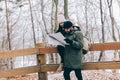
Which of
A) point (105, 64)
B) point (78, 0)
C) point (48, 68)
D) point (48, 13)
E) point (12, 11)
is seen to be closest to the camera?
point (105, 64)

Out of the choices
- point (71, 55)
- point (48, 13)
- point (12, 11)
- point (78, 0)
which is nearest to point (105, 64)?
point (71, 55)

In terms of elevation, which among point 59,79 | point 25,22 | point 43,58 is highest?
point 25,22

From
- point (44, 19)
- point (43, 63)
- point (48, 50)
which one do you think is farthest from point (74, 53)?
point (44, 19)

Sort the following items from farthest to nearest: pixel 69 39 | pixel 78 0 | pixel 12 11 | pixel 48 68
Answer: pixel 78 0, pixel 12 11, pixel 48 68, pixel 69 39

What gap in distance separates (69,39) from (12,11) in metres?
20.5

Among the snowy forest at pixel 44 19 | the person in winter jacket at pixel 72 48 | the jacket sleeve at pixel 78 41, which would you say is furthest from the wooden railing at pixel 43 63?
the snowy forest at pixel 44 19

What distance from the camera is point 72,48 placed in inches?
272

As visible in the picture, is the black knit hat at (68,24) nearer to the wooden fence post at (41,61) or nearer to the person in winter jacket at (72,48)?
the person in winter jacket at (72,48)

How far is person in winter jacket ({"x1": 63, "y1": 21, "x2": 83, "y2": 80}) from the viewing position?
678 centimetres

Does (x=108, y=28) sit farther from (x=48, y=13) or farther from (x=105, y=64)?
(x=105, y=64)

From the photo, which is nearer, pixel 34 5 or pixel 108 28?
pixel 34 5

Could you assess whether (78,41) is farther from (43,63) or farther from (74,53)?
(43,63)

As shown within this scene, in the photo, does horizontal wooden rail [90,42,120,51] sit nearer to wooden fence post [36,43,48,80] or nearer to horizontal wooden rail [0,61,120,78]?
horizontal wooden rail [0,61,120,78]

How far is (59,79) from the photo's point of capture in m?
9.00
